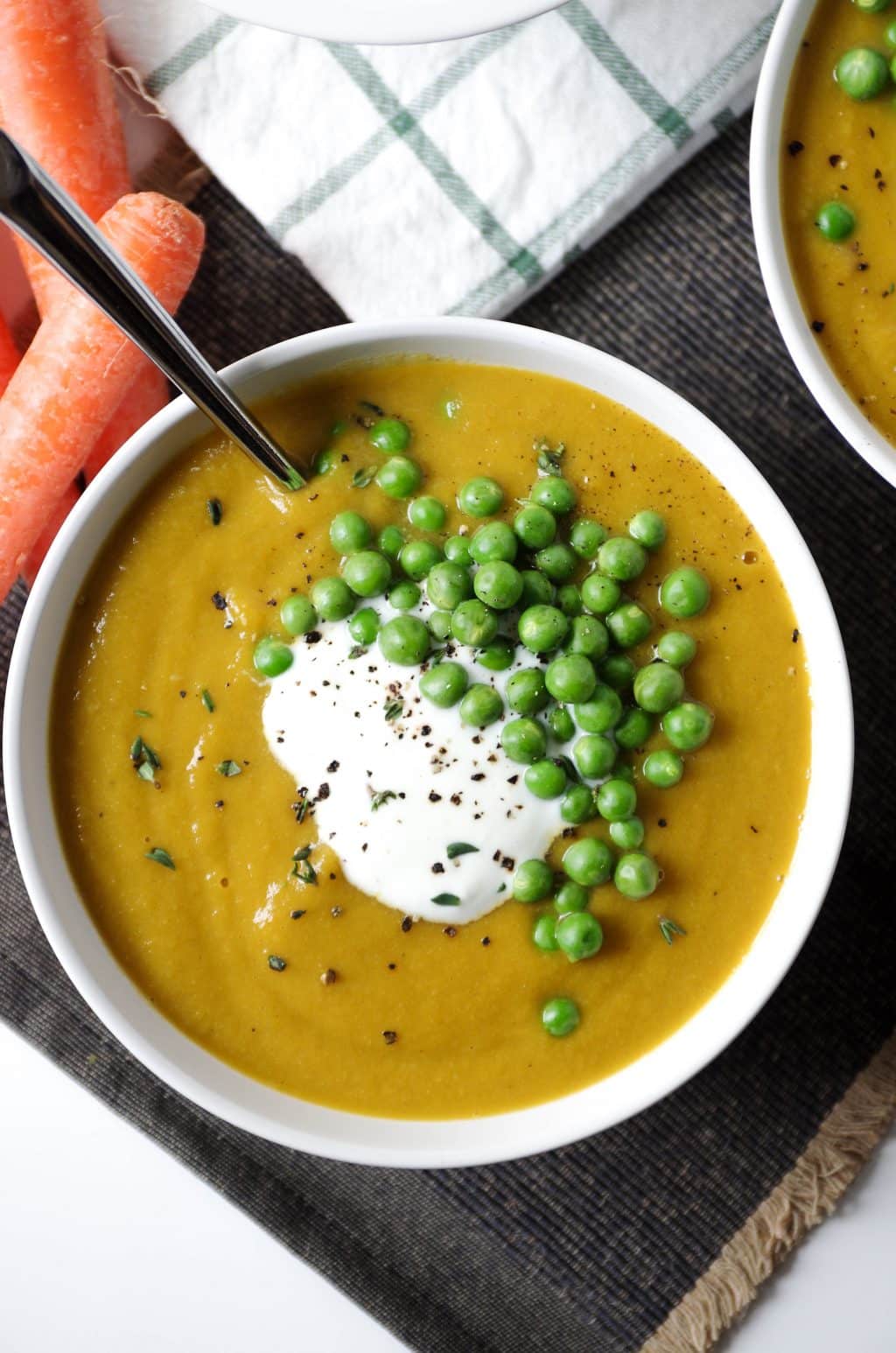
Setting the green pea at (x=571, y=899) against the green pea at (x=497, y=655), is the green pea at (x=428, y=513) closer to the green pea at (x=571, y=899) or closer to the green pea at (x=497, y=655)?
the green pea at (x=497, y=655)

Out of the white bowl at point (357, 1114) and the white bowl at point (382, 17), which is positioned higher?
the white bowl at point (382, 17)

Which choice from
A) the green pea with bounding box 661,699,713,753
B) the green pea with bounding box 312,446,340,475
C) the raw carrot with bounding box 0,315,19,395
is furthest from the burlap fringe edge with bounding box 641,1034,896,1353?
the raw carrot with bounding box 0,315,19,395

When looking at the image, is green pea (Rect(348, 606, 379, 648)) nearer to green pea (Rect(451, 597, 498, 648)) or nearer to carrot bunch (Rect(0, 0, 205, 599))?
green pea (Rect(451, 597, 498, 648))

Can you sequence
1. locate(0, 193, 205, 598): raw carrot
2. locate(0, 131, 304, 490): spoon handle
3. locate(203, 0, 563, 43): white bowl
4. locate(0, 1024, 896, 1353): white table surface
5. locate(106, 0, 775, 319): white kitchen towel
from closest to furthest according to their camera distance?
locate(0, 131, 304, 490): spoon handle < locate(203, 0, 563, 43): white bowl < locate(0, 193, 205, 598): raw carrot < locate(106, 0, 775, 319): white kitchen towel < locate(0, 1024, 896, 1353): white table surface

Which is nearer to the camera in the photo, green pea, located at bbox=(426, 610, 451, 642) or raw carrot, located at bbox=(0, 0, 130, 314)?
green pea, located at bbox=(426, 610, 451, 642)

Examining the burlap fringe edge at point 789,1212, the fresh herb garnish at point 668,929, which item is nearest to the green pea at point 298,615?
the fresh herb garnish at point 668,929

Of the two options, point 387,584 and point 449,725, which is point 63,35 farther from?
point 449,725
